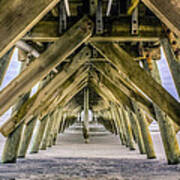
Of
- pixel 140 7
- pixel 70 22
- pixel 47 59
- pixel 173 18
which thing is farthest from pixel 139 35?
pixel 173 18

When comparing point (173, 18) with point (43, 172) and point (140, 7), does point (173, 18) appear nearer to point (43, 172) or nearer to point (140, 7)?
point (140, 7)

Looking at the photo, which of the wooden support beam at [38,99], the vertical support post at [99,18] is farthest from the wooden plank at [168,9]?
the wooden support beam at [38,99]

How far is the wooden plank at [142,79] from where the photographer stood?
288cm

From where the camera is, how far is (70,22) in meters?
2.96

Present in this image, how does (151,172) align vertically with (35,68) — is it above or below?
below

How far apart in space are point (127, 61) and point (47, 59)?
1138 mm

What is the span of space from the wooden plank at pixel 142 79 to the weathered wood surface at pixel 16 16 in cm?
177

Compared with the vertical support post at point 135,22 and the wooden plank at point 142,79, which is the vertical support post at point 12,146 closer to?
the wooden plank at point 142,79

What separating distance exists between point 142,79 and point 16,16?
2.07 meters

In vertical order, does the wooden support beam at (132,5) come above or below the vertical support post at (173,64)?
above

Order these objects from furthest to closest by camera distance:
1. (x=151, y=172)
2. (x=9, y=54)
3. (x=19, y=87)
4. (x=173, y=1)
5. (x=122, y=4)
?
(x=122, y=4) → (x=151, y=172) → (x=9, y=54) → (x=19, y=87) → (x=173, y=1)

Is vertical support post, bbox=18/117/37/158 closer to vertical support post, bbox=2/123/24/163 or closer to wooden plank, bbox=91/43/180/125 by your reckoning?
vertical support post, bbox=2/123/24/163

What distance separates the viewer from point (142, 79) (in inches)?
119

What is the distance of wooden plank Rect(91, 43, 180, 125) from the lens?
2885 mm
